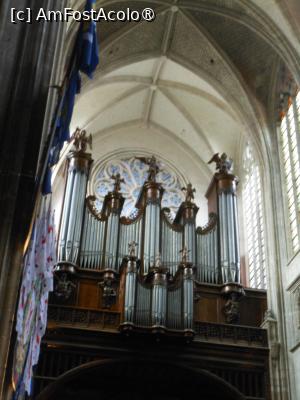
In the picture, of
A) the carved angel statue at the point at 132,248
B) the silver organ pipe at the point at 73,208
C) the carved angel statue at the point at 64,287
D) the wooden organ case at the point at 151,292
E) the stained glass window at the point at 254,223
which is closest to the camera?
the wooden organ case at the point at 151,292

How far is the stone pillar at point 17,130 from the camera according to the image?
6.84 metres

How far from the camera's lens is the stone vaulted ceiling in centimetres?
1677

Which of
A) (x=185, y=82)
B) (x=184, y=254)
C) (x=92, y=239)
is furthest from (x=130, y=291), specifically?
(x=185, y=82)

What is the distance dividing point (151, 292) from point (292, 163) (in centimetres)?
503

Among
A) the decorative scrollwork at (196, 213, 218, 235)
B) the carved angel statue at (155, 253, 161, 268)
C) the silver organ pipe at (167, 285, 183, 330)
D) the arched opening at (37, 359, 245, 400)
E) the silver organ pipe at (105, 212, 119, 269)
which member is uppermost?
the decorative scrollwork at (196, 213, 218, 235)

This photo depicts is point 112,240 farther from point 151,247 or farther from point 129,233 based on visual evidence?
point 151,247

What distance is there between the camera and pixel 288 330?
13.9m

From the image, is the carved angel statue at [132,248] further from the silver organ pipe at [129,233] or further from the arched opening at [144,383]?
the arched opening at [144,383]

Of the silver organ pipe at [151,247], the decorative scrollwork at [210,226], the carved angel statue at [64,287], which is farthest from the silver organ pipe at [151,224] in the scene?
the carved angel statue at [64,287]

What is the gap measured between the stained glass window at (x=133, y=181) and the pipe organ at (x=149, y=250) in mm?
2528

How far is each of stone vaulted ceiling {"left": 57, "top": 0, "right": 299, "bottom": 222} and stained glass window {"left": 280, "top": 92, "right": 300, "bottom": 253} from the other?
0.75m

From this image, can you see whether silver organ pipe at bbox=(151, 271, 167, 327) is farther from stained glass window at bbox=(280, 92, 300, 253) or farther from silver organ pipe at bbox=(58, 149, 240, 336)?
stained glass window at bbox=(280, 92, 300, 253)

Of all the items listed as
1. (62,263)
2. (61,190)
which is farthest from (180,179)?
(62,263)

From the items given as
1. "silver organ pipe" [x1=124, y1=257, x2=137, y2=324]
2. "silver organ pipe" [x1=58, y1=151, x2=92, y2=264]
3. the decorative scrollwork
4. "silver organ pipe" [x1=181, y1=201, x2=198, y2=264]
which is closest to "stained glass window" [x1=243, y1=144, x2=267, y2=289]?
the decorative scrollwork
